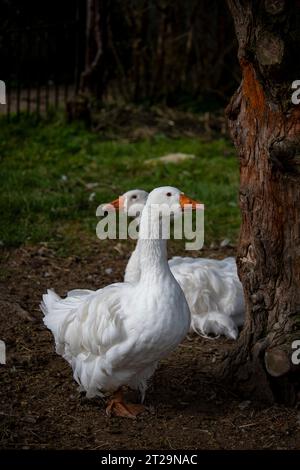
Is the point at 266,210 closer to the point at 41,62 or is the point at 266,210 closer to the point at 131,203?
the point at 131,203

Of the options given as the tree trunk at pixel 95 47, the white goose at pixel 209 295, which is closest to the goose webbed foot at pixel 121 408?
the white goose at pixel 209 295

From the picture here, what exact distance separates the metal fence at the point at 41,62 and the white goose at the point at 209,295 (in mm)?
5958

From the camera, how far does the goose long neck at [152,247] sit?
14.6 feet

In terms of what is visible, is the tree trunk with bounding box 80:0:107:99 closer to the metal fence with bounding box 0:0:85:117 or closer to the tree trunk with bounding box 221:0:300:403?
the metal fence with bounding box 0:0:85:117

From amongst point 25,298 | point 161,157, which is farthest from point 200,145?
point 25,298

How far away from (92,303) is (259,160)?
126 centimetres

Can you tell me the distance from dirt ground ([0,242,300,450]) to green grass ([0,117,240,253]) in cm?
190

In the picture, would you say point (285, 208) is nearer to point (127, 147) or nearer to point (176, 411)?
point (176, 411)

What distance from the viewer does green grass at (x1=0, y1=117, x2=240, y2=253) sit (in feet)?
26.2

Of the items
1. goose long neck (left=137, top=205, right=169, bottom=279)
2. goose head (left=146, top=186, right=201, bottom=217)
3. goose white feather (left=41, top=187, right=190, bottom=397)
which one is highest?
goose head (left=146, top=186, right=201, bottom=217)

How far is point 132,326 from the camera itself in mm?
4262

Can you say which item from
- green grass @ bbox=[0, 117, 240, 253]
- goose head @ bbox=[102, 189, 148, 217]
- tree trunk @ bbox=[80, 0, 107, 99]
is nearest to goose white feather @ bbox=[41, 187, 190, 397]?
goose head @ bbox=[102, 189, 148, 217]

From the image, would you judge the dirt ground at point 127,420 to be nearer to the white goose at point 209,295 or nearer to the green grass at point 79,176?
the white goose at point 209,295

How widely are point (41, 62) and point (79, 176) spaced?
4.28 m
